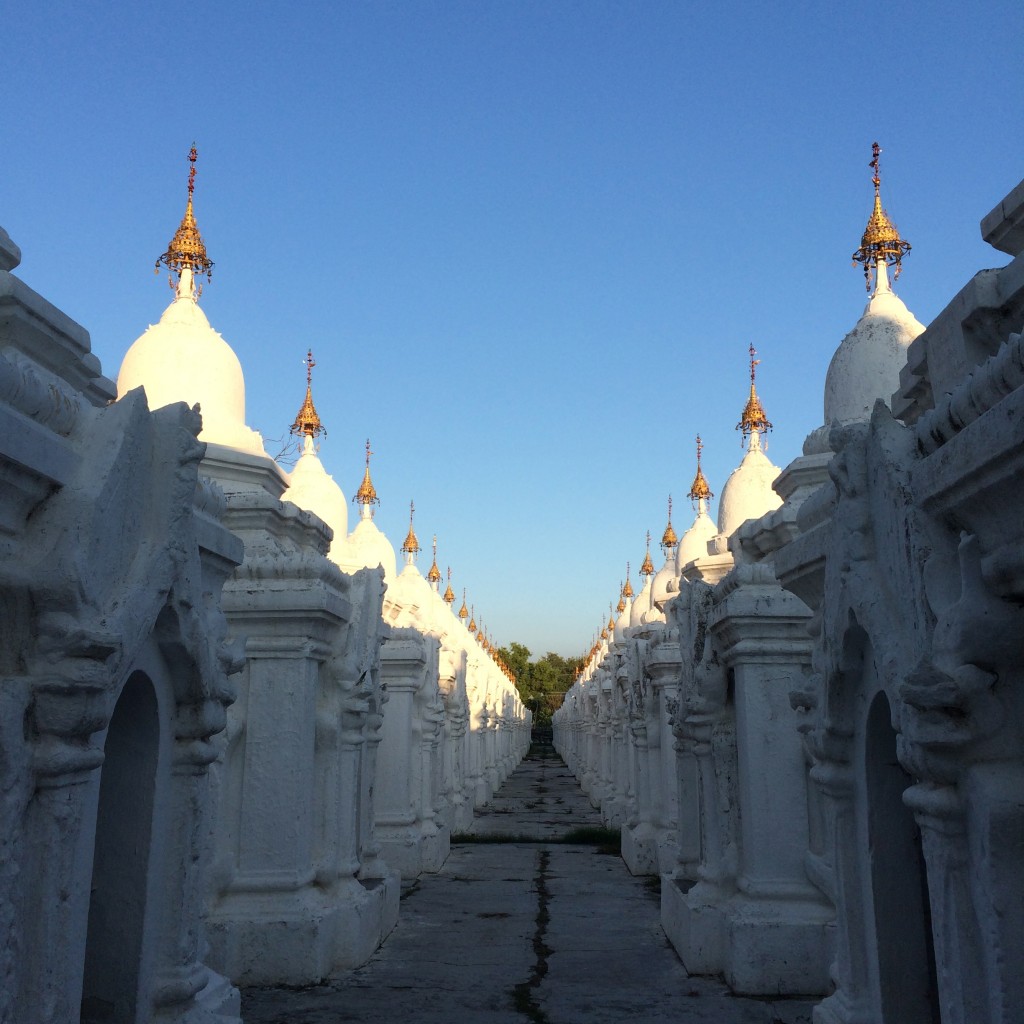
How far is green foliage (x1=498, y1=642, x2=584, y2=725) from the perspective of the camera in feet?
301

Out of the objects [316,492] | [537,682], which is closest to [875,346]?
[316,492]

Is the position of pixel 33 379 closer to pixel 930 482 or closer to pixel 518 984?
pixel 930 482

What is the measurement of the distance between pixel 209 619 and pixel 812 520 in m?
3.09

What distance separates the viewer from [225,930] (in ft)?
22.6

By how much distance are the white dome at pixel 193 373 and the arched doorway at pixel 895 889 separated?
557 centimetres

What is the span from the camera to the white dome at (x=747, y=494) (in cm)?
1180

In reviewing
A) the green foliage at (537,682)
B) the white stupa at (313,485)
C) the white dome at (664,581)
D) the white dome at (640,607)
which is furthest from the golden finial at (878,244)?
the green foliage at (537,682)

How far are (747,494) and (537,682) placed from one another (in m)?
83.1

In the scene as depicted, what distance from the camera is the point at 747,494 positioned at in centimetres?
1203

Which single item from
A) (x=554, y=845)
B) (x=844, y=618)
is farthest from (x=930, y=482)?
(x=554, y=845)

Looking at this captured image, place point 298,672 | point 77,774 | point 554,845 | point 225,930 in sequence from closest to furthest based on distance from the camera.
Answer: point 77,774 < point 225,930 < point 298,672 < point 554,845

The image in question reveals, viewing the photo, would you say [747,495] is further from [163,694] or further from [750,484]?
[163,694]

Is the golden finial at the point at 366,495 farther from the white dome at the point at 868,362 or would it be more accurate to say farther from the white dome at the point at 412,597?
the white dome at the point at 868,362

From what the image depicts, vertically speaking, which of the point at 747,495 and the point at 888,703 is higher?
the point at 747,495
